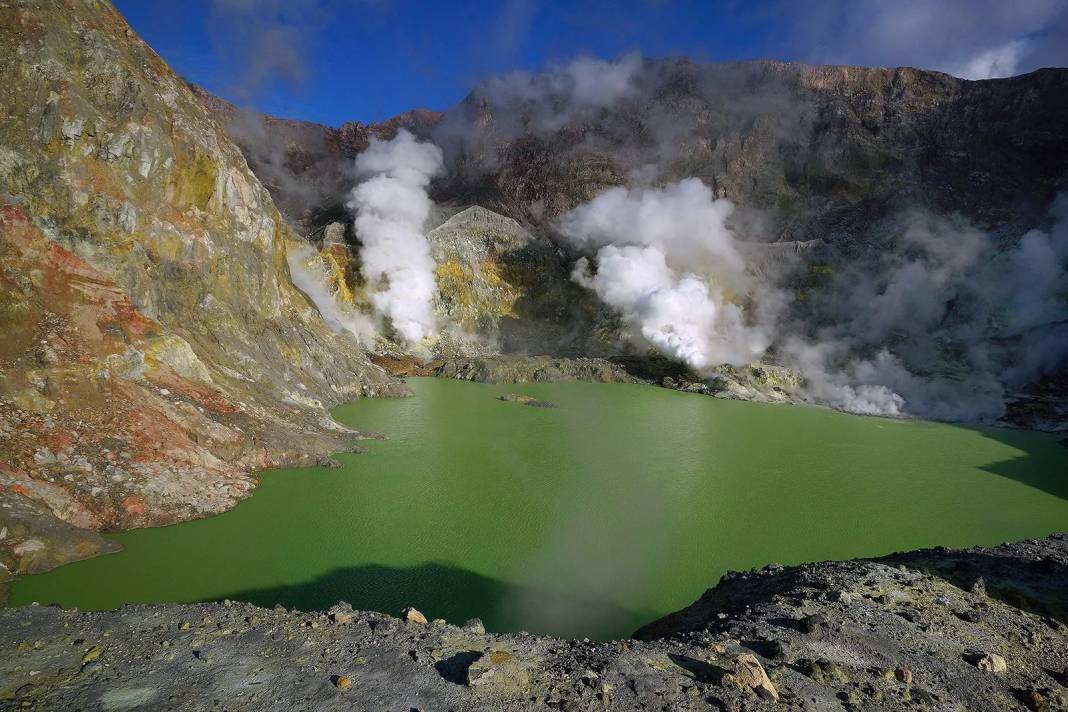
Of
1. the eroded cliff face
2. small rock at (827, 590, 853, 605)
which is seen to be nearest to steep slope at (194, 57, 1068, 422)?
the eroded cliff face

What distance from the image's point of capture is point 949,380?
87.7ft

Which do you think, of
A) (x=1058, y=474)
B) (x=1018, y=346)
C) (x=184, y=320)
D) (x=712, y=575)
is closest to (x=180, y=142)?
(x=184, y=320)

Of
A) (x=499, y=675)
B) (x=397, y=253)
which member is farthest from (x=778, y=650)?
(x=397, y=253)

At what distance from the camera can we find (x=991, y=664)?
16.3ft

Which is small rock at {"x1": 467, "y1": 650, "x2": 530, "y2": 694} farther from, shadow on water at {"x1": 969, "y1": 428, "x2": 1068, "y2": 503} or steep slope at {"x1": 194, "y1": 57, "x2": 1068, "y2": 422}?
steep slope at {"x1": 194, "y1": 57, "x2": 1068, "y2": 422}

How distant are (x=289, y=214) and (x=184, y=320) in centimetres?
3469

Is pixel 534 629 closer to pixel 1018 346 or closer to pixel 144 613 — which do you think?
pixel 144 613

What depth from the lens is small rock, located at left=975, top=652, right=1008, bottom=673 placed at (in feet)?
16.2

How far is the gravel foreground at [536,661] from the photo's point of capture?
4.09 meters

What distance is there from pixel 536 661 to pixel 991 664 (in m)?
4.18

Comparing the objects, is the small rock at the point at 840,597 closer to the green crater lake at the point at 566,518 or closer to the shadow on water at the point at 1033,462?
the green crater lake at the point at 566,518

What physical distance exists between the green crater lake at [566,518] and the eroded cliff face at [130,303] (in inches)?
49.5

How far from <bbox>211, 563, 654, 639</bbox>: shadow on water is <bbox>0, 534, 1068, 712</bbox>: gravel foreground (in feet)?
5.40

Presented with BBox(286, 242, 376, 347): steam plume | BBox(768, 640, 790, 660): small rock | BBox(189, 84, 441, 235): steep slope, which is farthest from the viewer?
BBox(189, 84, 441, 235): steep slope
